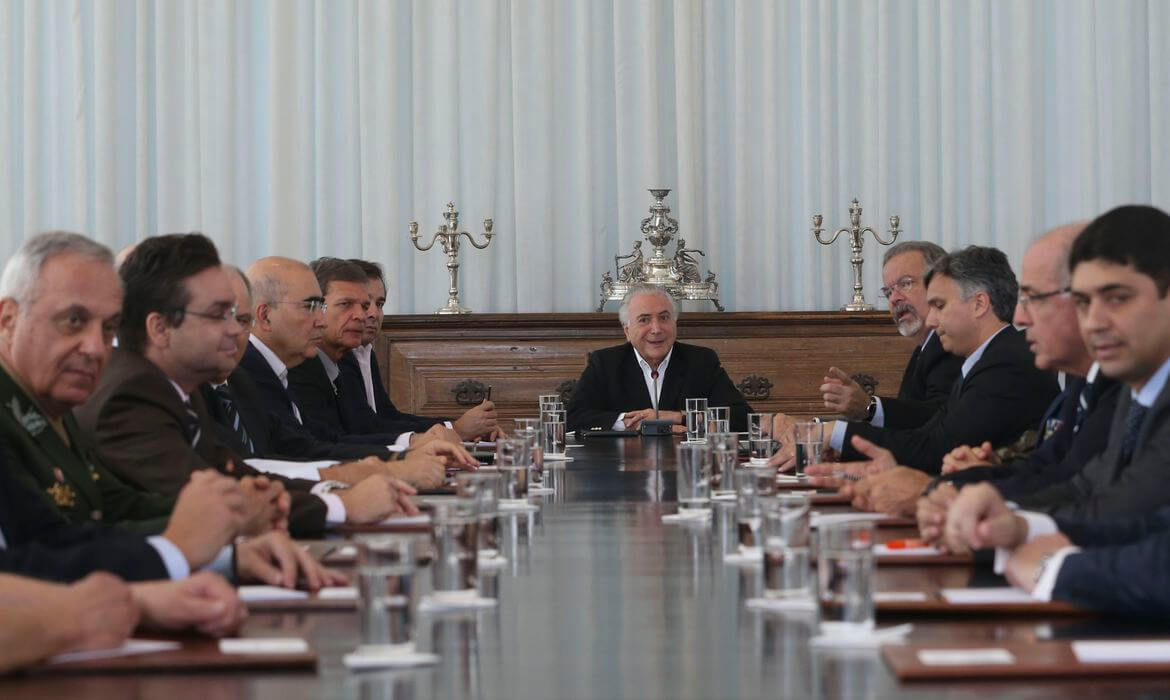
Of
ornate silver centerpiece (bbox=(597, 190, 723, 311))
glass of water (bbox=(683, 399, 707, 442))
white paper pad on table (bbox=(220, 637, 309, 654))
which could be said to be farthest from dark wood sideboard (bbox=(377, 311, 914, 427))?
white paper pad on table (bbox=(220, 637, 309, 654))

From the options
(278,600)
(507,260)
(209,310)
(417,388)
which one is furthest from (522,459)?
(507,260)

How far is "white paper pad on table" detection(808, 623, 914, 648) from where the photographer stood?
6.18 ft

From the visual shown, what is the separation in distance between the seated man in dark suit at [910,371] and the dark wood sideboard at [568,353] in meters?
1.00

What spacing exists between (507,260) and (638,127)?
3.23ft

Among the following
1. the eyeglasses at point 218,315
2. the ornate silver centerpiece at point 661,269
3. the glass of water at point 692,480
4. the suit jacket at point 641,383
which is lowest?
the glass of water at point 692,480

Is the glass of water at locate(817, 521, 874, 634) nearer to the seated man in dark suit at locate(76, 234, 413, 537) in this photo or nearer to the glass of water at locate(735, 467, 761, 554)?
the glass of water at locate(735, 467, 761, 554)

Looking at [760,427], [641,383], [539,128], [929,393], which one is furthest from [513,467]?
[539,128]

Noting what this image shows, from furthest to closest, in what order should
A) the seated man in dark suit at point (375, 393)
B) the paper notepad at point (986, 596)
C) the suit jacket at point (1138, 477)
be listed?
the seated man in dark suit at point (375, 393) → the suit jacket at point (1138, 477) → the paper notepad at point (986, 596)

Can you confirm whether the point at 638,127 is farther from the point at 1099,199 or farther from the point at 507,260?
the point at 1099,199

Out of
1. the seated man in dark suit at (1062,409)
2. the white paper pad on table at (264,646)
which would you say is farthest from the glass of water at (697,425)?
the white paper pad on table at (264,646)

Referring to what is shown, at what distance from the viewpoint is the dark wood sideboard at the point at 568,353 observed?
759 centimetres

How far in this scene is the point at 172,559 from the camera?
239 cm

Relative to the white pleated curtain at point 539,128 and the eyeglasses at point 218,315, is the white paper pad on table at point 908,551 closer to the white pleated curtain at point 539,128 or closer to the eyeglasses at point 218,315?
the eyeglasses at point 218,315

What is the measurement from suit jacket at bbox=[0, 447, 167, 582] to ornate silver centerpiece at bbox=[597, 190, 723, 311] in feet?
18.1
